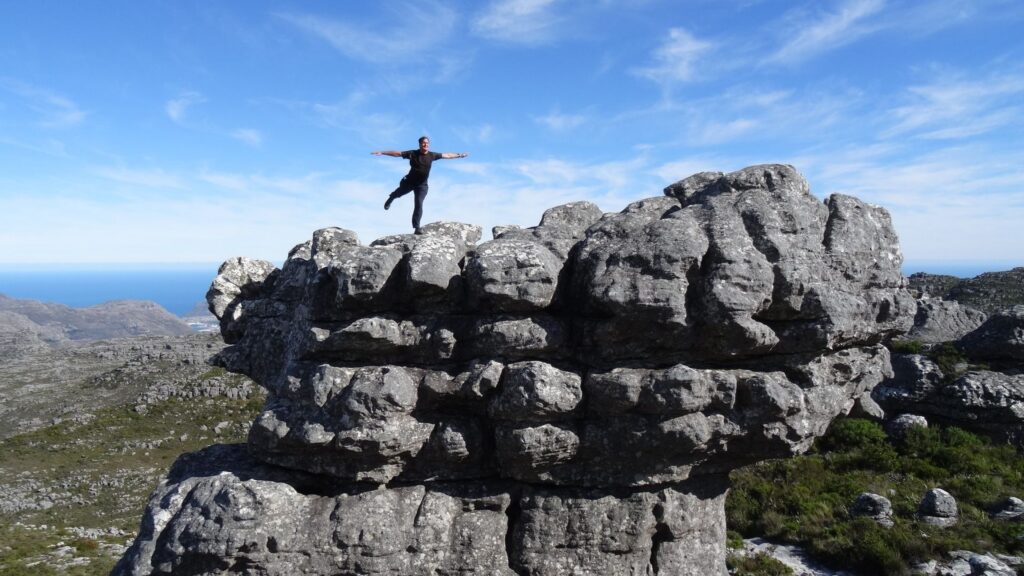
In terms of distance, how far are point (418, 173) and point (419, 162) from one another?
1.13ft

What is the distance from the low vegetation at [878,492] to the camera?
1745 centimetres

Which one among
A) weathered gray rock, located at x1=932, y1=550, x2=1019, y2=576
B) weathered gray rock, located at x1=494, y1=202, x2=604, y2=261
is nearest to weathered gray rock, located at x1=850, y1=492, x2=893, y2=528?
weathered gray rock, located at x1=932, y1=550, x2=1019, y2=576

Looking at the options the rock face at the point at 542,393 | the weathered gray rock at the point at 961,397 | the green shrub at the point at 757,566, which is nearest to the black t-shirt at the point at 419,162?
the rock face at the point at 542,393

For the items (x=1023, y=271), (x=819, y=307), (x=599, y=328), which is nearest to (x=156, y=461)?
(x=599, y=328)

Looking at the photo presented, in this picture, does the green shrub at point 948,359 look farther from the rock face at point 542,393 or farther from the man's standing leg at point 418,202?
the man's standing leg at point 418,202

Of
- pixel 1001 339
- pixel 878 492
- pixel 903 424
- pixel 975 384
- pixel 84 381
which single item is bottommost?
pixel 84 381

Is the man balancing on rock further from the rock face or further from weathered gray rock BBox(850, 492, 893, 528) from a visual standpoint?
weathered gray rock BBox(850, 492, 893, 528)

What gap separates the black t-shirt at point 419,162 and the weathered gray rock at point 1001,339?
1278 inches

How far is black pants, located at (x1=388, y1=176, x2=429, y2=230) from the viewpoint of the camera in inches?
687

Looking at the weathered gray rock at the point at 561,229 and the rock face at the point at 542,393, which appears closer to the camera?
the rock face at the point at 542,393

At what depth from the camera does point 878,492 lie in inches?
874

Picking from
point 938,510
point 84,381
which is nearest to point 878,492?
point 938,510

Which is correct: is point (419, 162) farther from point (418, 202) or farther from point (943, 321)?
point (943, 321)

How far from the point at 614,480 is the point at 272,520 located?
8.29 meters
